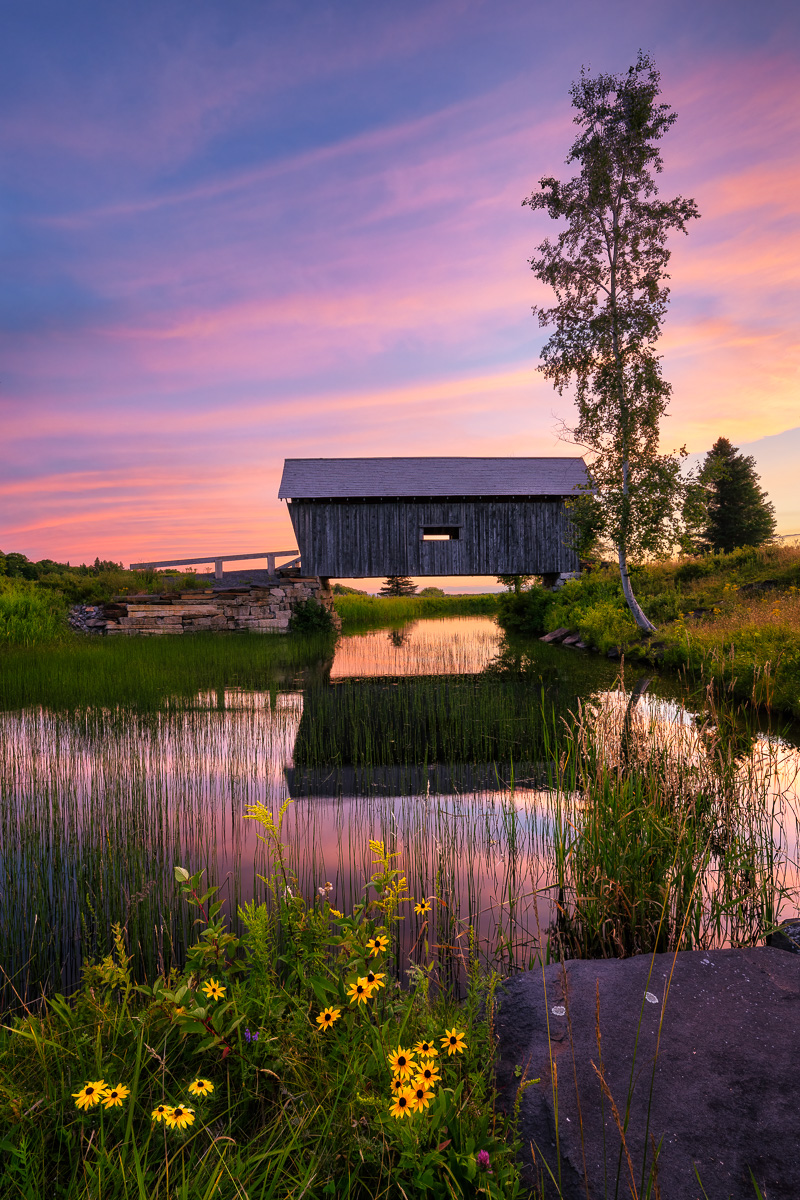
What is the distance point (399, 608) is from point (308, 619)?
13.9 meters

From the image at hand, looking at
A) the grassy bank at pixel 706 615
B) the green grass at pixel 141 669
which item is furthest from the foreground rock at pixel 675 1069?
the green grass at pixel 141 669

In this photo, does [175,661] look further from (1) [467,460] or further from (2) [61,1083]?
(1) [467,460]

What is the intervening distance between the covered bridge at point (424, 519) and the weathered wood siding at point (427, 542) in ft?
0.13

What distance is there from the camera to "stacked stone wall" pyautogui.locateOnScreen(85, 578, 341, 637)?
65.4 feet

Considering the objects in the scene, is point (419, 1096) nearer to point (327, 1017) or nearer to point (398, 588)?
point (327, 1017)

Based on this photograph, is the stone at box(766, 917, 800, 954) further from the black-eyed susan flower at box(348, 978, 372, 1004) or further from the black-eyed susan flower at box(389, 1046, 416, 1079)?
the black-eyed susan flower at box(389, 1046, 416, 1079)

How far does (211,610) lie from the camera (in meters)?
21.5

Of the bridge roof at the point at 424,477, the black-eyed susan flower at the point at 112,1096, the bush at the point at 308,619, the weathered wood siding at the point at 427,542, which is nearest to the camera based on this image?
the black-eyed susan flower at the point at 112,1096

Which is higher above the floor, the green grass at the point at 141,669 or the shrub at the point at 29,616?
the shrub at the point at 29,616

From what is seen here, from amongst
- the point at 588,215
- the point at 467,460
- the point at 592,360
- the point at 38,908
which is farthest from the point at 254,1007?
the point at 467,460

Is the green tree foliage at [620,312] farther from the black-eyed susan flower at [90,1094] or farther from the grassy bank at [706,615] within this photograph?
the black-eyed susan flower at [90,1094]

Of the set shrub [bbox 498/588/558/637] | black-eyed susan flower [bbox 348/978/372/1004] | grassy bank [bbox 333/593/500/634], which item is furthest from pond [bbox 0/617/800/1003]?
grassy bank [bbox 333/593/500/634]

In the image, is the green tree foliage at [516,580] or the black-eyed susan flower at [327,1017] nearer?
the black-eyed susan flower at [327,1017]

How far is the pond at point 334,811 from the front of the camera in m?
3.30
